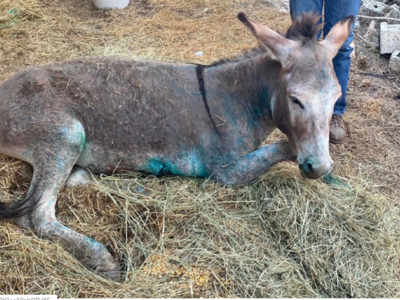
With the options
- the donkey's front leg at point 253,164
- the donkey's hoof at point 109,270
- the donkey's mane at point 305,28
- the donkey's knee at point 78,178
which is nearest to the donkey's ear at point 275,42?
the donkey's mane at point 305,28

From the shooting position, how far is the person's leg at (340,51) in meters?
3.63

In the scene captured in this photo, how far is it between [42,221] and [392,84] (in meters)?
4.40

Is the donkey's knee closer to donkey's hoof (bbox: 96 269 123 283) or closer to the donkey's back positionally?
the donkey's back

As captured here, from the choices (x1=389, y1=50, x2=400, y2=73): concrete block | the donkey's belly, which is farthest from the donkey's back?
(x1=389, y1=50, x2=400, y2=73): concrete block

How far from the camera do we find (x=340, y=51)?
3.82 metres

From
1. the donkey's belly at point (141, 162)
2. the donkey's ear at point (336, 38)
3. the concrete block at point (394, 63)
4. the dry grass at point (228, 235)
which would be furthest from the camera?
the concrete block at point (394, 63)

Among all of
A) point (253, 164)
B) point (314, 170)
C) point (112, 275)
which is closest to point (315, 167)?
point (314, 170)

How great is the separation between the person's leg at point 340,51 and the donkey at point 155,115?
1.81 feet

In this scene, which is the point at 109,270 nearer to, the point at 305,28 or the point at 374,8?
the point at 305,28

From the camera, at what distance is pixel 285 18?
20.8 ft

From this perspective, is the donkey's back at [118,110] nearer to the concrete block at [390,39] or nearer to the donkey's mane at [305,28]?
the donkey's mane at [305,28]

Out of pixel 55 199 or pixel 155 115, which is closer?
pixel 55 199

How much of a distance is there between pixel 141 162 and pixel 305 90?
1.34m

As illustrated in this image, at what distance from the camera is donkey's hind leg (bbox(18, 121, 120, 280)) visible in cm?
257
